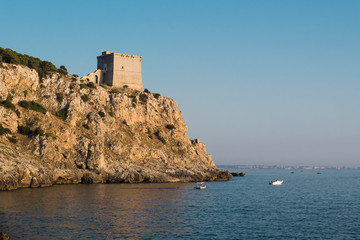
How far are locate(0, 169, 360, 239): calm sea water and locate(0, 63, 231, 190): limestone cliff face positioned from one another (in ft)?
46.5

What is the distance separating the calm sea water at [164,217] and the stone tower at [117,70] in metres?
55.8

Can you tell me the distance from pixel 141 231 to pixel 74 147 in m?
49.4

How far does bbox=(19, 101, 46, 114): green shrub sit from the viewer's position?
80919 mm

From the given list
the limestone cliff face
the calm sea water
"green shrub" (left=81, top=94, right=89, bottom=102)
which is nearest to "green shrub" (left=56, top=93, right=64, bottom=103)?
the limestone cliff face

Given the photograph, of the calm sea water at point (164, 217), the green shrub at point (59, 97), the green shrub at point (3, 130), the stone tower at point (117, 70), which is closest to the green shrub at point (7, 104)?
the green shrub at point (3, 130)

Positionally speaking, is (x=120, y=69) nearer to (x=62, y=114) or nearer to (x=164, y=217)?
(x=62, y=114)

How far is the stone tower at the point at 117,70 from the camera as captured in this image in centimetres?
11188

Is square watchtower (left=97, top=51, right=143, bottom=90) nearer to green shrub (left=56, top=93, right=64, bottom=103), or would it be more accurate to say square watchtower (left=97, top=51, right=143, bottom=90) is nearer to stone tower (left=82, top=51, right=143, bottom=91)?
stone tower (left=82, top=51, right=143, bottom=91)

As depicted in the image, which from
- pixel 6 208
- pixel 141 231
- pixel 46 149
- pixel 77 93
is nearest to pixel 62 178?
pixel 46 149

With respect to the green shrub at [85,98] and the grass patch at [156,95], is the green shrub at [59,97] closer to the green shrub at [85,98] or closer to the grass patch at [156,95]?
the green shrub at [85,98]

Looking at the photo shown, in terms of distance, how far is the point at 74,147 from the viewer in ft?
264

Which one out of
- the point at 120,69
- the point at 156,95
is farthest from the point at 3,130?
the point at 156,95

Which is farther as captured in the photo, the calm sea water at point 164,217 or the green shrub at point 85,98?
the green shrub at point 85,98

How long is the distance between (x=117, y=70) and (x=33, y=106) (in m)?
34.2
